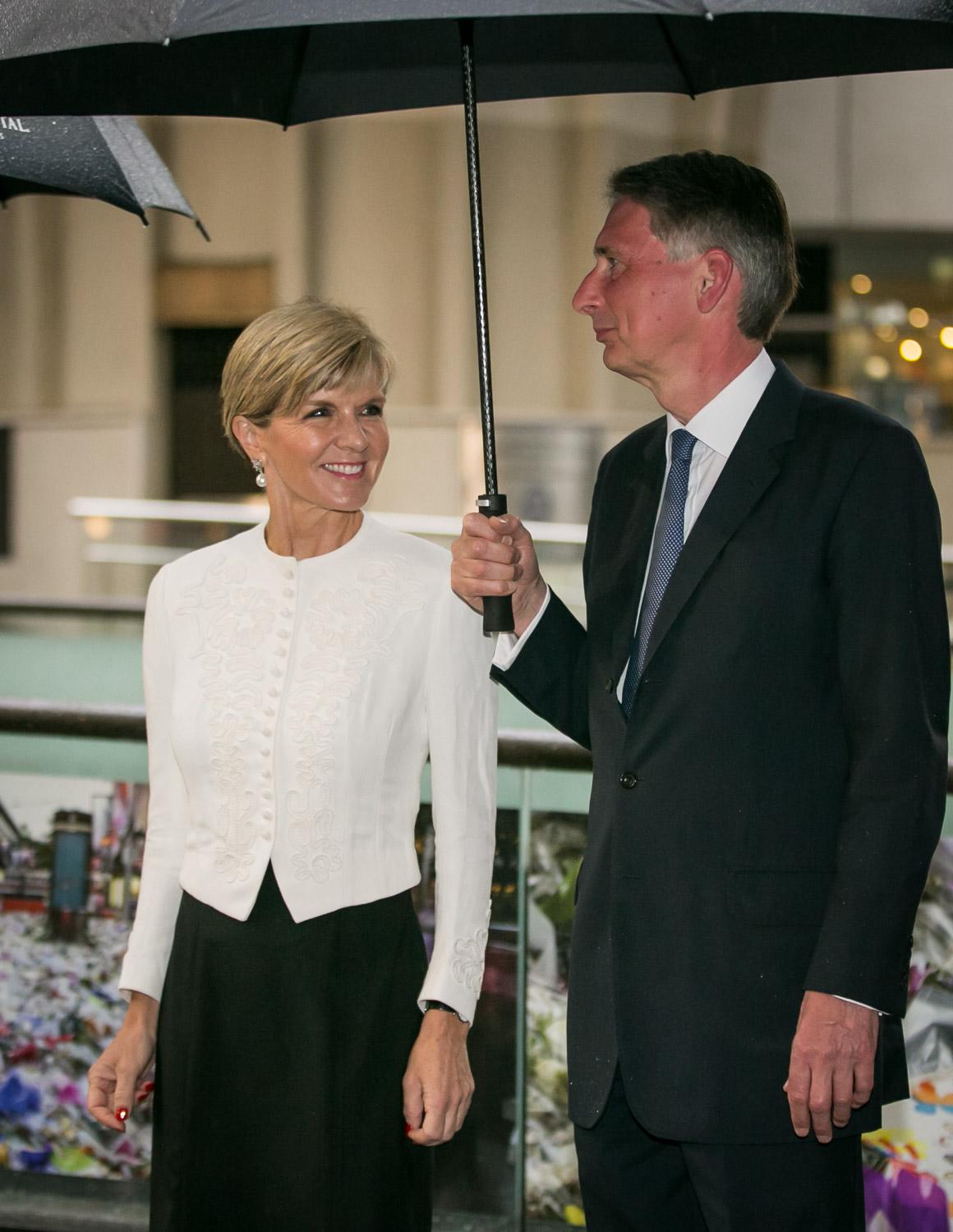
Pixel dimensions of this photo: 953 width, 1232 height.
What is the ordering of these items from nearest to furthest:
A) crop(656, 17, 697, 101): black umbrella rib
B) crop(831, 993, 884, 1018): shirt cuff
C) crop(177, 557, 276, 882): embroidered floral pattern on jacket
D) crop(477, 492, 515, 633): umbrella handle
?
crop(831, 993, 884, 1018): shirt cuff → crop(477, 492, 515, 633): umbrella handle → crop(177, 557, 276, 882): embroidered floral pattern on jacket → crop(656, 17, 697, 101): black umbrella rib

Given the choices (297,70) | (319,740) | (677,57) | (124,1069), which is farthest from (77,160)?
(124,1069)

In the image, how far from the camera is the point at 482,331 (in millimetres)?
2395

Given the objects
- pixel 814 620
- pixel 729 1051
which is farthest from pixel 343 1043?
pixel 814 620

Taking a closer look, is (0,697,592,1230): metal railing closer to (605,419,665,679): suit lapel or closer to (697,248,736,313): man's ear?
(605,419,665,679): suit lapel

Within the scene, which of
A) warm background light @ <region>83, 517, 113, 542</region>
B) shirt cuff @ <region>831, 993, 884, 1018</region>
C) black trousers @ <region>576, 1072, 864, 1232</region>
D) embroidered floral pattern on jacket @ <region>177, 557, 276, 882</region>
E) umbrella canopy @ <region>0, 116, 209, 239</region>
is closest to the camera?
shirt cuff @ <region>831, 993, 884, 1018</region>

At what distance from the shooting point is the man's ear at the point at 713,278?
2.29 metres

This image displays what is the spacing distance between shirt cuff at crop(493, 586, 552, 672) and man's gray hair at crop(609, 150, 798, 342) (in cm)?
55

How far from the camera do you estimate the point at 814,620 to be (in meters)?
2.14

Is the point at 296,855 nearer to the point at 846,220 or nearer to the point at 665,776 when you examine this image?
the point at 665,776

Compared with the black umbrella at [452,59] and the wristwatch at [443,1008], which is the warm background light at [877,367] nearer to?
the black umbrella at [452,59]

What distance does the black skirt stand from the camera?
2367 mm

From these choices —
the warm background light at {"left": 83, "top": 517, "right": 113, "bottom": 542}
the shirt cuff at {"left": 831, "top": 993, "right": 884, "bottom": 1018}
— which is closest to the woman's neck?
the shirt cuff at {"left": 831, "top": 993, "right": 884, "bottom": 1018}

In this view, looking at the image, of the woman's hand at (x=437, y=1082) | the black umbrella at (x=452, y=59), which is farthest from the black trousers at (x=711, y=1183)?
the black umbrella at (x=452, y=59)

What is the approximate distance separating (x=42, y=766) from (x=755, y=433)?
78.1 inches
